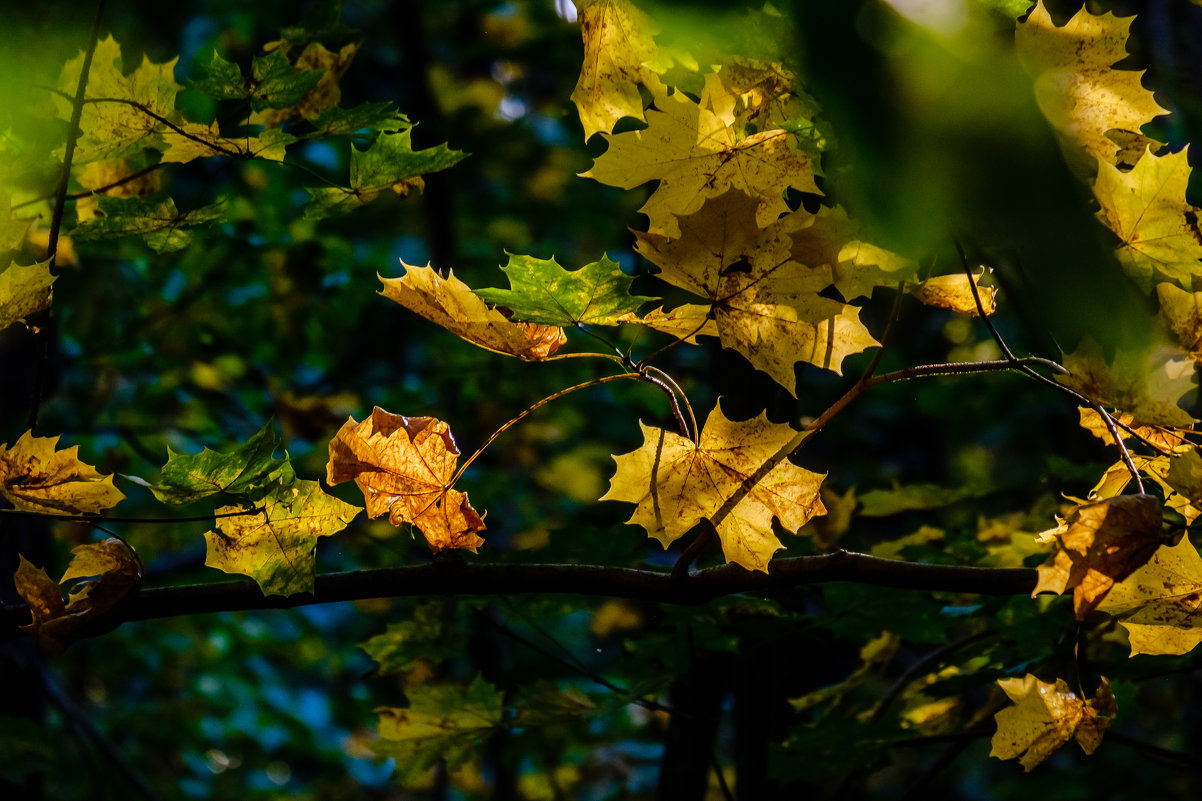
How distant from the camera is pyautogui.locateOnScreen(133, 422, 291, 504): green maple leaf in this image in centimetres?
77

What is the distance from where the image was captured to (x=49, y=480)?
769mm

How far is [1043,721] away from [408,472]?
2.06ft

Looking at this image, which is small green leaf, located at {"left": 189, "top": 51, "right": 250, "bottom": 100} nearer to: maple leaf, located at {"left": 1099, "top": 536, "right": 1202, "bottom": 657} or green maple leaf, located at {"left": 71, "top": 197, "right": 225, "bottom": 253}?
green maple leaf, located at {"left": 71, "top": 197, "right": 225, "bottom": 253}

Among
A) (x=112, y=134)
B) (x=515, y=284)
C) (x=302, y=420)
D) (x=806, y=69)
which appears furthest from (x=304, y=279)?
(x=806, y=69)

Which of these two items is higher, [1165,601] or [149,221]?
[149,221]

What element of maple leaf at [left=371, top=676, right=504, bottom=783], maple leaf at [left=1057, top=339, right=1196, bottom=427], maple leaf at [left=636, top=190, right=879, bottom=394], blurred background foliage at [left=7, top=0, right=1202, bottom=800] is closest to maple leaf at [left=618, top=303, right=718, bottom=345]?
maple leaf at [left=636, top=190, right=879, bottom=394]

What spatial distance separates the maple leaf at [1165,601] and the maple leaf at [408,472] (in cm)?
57

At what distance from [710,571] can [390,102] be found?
1.99 ft

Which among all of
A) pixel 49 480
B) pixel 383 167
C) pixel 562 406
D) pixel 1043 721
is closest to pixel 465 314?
pixel 383 167

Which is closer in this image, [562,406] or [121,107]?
[121,107]

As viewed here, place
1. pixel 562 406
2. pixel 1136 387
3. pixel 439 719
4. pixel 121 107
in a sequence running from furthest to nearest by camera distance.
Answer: pixel 562 406, pixel 439 719, pixel 121 107, pixel 1136 387

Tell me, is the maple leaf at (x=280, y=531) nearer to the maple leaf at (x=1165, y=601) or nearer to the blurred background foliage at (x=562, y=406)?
the blurred background foliage at (x=562, y=406)

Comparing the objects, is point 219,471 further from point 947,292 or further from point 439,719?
point 947,292

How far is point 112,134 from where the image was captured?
909 millimetres
